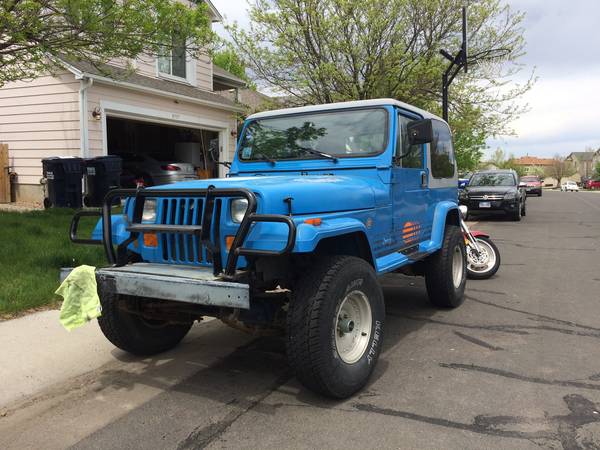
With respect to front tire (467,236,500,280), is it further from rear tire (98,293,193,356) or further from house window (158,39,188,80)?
house window (158,39,188,80)

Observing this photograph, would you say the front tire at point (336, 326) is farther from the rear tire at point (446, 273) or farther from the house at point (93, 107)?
the house at point (93, 107)

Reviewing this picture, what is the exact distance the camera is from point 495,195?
16500 mm

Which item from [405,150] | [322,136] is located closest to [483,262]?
[405,150]

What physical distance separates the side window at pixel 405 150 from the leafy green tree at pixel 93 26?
4382 mm

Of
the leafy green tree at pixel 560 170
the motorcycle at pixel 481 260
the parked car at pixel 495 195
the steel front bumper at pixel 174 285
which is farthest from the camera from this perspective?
the leafy green tree at pixel 560 170

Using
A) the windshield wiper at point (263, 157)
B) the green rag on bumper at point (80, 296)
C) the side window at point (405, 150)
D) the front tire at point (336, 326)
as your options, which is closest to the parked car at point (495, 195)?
the side window at point (405, 150)

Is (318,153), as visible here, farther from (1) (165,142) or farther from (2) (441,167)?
(1) (165,142)

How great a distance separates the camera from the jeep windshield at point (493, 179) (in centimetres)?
1759

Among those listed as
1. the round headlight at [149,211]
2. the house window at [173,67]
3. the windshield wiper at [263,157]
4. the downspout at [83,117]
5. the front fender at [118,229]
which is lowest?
the front fender at [118,229]

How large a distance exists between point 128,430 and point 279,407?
0.93 m

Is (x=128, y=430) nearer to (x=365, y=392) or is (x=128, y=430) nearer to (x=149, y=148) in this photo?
(x=365, y=392)

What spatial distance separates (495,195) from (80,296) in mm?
15266

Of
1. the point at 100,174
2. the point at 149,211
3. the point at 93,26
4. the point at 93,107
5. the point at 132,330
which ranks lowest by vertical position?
the point at 132,330

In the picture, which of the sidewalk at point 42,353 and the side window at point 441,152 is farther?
the side window at point 441,152
